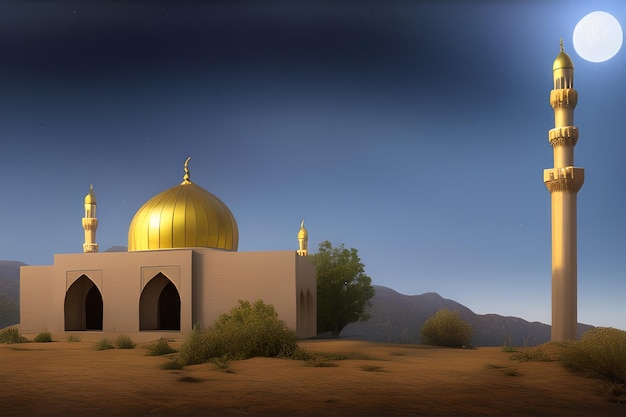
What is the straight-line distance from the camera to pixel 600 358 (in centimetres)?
1128

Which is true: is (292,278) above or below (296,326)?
above

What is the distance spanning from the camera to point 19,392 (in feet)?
31.2

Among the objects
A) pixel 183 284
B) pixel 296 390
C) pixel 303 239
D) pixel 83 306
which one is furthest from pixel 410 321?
pixel 296 390

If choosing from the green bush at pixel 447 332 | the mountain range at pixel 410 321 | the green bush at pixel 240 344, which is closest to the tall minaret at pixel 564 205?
the green bush at pixel 447 332

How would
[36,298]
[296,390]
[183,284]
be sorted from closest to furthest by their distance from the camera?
1. [296,390]
2. [183,284]
3. [36,298]

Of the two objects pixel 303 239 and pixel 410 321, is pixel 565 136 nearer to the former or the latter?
pixel 303 239

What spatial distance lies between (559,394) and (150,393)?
631 cm

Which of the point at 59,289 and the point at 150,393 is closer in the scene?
the point at 150,393

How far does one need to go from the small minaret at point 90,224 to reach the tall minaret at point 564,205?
2261 cm

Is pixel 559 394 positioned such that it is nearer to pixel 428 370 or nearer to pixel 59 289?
pixel 428 370

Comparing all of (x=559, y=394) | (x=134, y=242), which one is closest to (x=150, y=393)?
(x=559, y=394)

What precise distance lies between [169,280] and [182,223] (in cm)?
234

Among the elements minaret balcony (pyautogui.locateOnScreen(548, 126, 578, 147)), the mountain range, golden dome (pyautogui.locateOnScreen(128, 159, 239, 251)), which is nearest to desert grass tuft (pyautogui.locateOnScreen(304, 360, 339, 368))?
minaret balcony (pyautogui.locateOnScreen(548, 126, 578, 147))

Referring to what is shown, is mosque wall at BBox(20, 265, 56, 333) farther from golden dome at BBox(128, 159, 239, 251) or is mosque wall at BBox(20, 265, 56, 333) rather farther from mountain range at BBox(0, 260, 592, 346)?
mountain range at BBox(0, 260, 592, 346)
